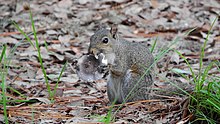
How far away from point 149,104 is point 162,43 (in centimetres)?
271

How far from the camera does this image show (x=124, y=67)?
16.2ft

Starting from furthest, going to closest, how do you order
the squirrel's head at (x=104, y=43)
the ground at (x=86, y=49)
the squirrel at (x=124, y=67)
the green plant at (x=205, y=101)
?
the squirrel at (x=124, y=67), the squirrel's head at (x=104, y=43), the ground at (x=86, y=49), the green plant at (x=205, y=101)

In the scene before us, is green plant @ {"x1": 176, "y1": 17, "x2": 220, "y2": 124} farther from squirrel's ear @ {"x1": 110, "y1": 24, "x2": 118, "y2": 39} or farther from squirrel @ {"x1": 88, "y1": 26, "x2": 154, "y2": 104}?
squirrel's ear @ {"x1": 110, "y1": 24, "x2": 118, "y2": 39}

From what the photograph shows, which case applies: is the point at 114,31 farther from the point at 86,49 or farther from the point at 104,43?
the point at 86,49

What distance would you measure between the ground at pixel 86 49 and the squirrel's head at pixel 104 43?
1.69 ft

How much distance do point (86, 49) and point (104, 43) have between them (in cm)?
216

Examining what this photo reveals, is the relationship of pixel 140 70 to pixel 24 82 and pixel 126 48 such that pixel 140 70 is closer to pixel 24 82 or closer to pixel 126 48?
pixel 126 48

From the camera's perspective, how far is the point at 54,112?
446 cm

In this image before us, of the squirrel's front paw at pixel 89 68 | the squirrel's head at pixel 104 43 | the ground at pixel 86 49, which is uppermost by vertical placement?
the squirrel's head at pixel 104 43

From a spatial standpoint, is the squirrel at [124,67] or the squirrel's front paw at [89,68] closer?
the squirrel's front paw at [89,68]

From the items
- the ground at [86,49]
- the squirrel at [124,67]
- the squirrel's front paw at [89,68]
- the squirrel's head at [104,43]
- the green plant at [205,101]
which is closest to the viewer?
the green plant at [205,101]

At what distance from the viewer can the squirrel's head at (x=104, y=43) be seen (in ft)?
15.5

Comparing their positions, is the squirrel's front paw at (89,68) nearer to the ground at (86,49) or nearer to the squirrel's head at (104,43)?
the squirrel's head at (104,43)

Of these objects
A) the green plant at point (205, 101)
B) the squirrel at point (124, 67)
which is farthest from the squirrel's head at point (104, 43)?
the green plant at point (205, 101)
